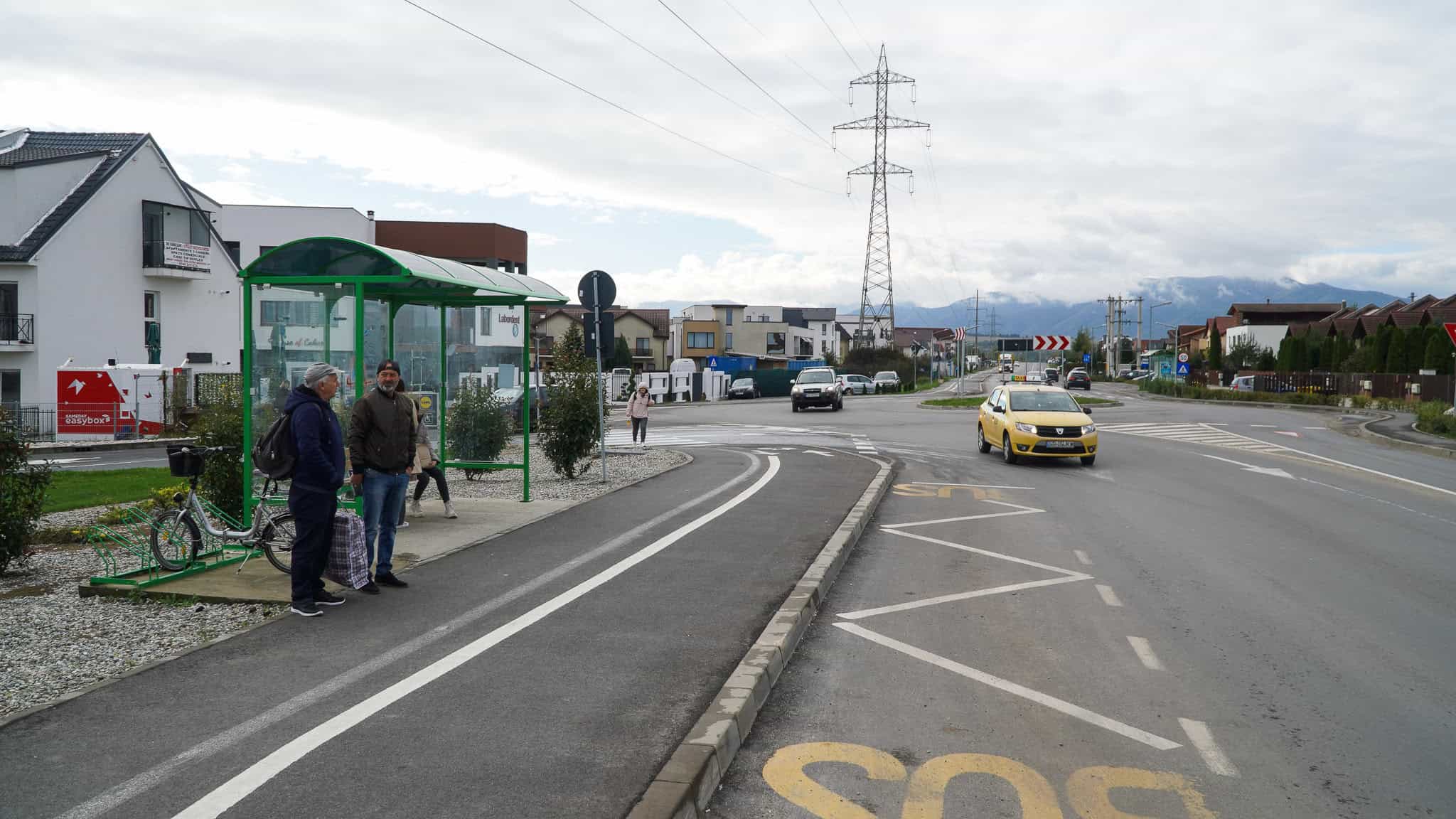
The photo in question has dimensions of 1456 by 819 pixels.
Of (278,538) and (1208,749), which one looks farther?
(278,538)

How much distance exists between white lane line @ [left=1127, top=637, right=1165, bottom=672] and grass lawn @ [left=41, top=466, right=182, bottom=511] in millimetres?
10718

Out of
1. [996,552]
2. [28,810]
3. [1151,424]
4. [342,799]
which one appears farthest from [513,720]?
[1151,424]

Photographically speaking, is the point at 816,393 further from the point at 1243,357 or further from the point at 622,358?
the point at 622,358

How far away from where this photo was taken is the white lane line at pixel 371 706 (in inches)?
163

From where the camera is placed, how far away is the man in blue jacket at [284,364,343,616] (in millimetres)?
7230

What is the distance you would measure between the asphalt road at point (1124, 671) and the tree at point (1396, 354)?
42279 mm

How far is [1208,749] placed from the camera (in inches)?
196

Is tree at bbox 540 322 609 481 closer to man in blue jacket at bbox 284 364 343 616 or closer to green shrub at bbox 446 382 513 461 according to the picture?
green shrub at bbox 446 382 513 461

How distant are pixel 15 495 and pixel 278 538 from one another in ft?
6.95

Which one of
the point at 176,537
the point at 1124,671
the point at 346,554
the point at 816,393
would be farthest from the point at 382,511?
the point at 816,393

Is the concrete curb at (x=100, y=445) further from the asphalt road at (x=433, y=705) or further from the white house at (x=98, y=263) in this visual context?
the asphalt road at (x=433, y=705)

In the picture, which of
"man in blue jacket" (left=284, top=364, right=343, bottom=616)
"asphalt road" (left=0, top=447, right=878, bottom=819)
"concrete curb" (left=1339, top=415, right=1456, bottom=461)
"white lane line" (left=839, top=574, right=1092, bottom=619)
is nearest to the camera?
"asphalt road" (left=0, top=447, right=878, bottom=819)

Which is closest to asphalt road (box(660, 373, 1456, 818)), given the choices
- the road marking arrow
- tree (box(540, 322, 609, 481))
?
the road marking arrow

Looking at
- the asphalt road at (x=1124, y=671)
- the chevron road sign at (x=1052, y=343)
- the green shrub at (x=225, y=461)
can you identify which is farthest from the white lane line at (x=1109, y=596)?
the chevron road sign at (x=1052, y=343)
